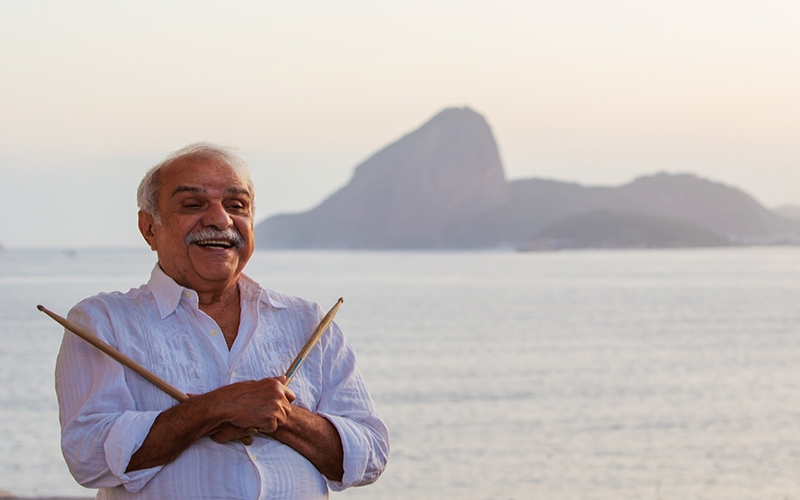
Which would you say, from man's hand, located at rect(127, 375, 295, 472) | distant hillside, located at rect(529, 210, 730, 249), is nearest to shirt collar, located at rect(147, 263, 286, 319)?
man's hand, located at rect(127, 375, 295, 472)

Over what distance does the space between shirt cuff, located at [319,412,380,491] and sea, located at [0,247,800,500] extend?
8.49m

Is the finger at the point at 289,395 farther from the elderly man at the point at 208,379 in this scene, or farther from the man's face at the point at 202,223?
the man's face at the point at 202,223

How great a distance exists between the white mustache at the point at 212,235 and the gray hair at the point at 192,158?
0.30ft

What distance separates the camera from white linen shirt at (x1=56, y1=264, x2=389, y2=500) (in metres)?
1.94

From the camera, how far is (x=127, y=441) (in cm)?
190

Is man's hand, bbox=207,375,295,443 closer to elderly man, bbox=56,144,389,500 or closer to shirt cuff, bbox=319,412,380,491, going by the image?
elderly man, bbox=56,144,389,500

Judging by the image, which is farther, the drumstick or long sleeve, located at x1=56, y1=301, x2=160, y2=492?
the drumstick

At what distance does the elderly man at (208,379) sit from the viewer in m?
1.93

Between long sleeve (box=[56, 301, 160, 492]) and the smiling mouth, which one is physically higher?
the smiling mouth

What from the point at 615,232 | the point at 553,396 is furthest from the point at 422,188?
the point at 553,396

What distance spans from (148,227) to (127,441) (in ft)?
1.57

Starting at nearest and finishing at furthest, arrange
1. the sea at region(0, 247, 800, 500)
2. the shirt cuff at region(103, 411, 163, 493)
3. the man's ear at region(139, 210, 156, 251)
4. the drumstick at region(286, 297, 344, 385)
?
the shirt cuff at region(103, 411, 163, 493), the drumstick at region(286, 297, 344, 385), the man's ear at region(139, 210, 156, 251), the sea at region(0, 247, 800, 500)

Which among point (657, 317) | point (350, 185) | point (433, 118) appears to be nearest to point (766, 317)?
point (657, 317)

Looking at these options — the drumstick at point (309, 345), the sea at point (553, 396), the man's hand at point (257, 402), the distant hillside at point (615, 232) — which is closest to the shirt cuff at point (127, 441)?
the man's hand at point (257, 402)
